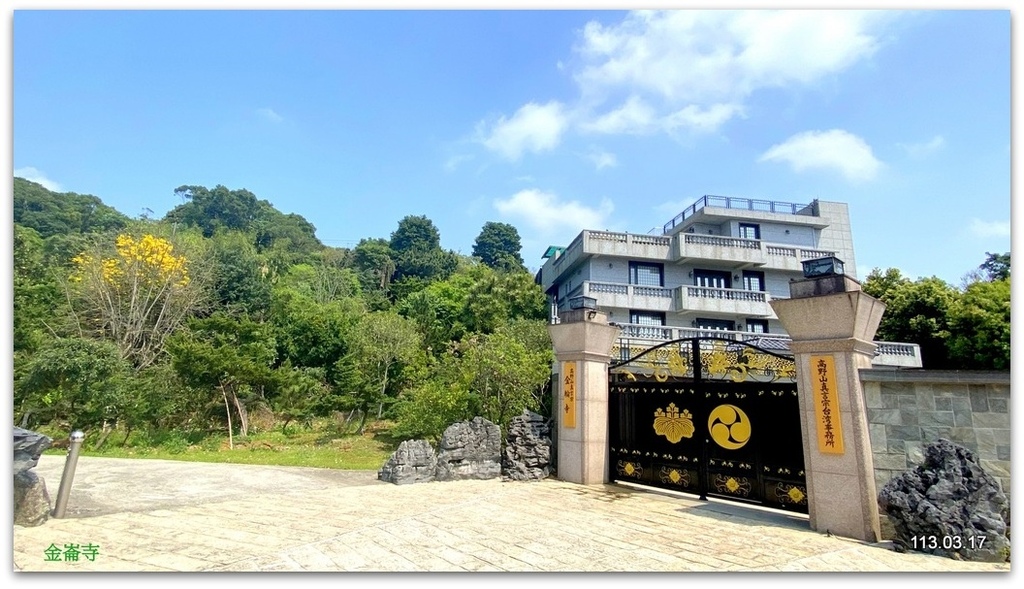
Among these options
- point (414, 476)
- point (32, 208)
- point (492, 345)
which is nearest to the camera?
point (414, 476)

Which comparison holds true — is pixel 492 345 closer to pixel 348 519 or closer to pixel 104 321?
pixel 348 519

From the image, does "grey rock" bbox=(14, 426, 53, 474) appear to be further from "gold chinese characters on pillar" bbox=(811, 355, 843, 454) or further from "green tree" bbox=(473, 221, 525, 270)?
"green tree" bbox=(473, 221, 525, 270)

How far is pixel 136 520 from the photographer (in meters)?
5.05

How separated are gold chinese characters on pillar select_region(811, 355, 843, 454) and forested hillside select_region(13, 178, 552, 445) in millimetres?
5850

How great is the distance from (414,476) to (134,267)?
1965cm

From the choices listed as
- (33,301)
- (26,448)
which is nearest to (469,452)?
(26,448)

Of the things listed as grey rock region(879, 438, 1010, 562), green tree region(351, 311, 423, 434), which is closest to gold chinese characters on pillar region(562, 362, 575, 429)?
grey rock region(879, 438, 1010, 562)

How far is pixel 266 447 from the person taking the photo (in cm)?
1392

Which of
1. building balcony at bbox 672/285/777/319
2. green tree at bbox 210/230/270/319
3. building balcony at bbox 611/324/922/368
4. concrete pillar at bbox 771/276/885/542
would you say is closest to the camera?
concrete pillar at bbox 771/276/885/542

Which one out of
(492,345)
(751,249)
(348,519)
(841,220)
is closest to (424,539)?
(348,519)

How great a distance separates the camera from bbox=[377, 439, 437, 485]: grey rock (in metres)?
7.62

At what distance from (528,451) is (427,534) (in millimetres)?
3653

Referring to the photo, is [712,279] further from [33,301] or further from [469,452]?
[33,301]

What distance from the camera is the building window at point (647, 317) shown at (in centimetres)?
2038
